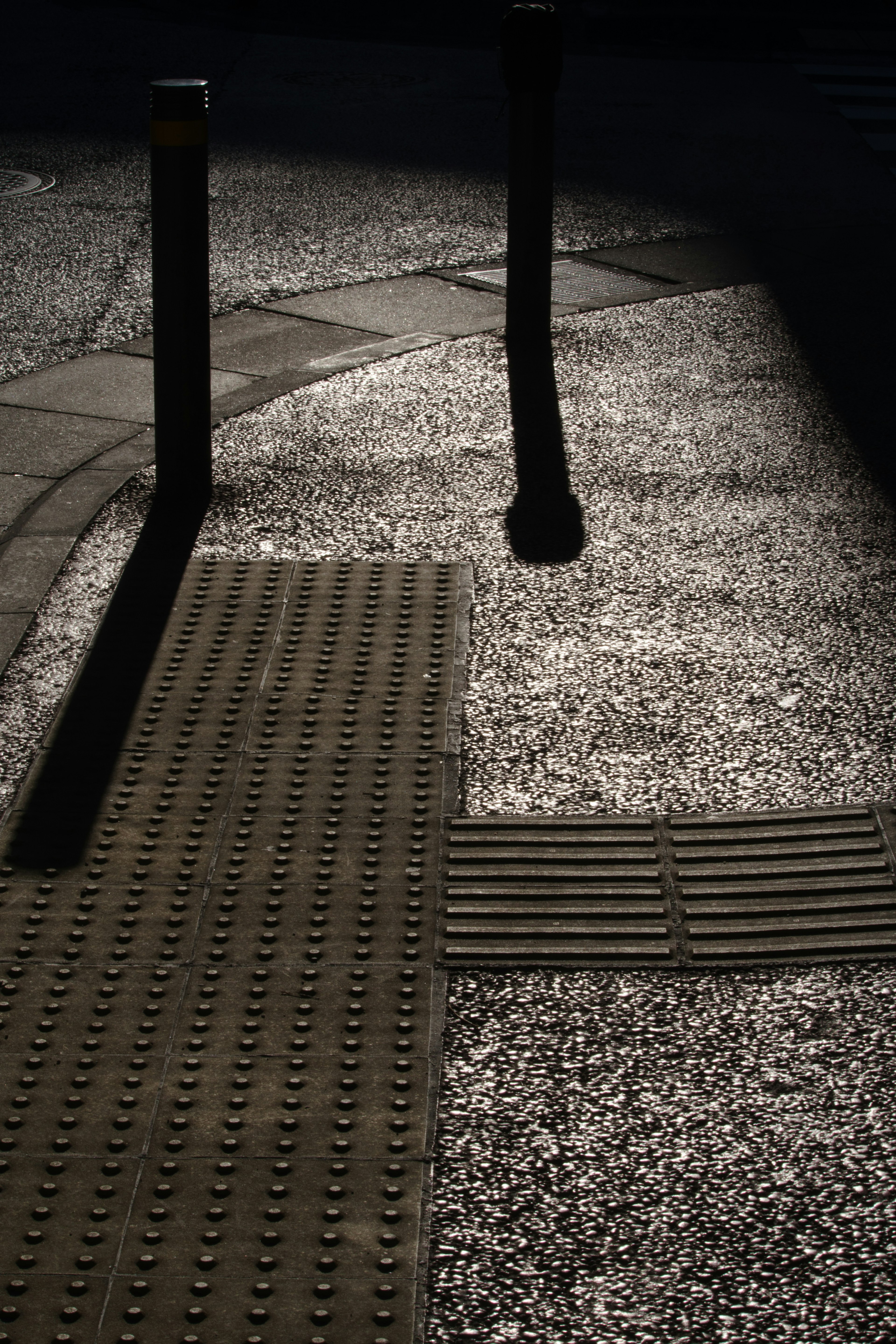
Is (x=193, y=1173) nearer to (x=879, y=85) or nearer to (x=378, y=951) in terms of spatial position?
(x=378, y=951)

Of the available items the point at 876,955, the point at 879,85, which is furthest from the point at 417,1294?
the point at 879,85

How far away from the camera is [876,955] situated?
10.4 ft

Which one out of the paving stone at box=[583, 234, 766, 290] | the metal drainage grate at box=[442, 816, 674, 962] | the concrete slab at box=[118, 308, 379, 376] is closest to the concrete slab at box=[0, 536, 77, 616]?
the metal drainage grate at box=[442, 816, 674, 962]

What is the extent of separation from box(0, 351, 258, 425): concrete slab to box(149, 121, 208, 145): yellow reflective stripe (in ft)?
4.93

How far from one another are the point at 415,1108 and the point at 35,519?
322 cm

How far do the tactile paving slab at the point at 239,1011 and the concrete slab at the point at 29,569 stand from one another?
0.57 m

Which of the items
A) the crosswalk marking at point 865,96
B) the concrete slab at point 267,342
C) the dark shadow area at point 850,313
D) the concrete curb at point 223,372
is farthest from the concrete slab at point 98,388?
the crosswalk marking at point 865,96

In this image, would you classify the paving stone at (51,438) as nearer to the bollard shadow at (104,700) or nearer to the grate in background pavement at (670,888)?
the bollard shadow at (104,700)

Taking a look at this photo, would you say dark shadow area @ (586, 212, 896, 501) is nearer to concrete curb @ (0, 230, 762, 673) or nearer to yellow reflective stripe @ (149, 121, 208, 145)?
concrete curb @ (0, 230, 762, 673)

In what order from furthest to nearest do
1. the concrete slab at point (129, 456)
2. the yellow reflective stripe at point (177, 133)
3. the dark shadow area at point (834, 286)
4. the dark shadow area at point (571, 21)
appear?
the dark shadow area at point (571, 21), the dark shadow area at point (834, 286), the concrete slab at point (129, 456), the yellow reflective stripe at point (177, 133)

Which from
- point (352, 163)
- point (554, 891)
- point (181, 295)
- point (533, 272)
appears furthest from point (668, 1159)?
point (352, 163)

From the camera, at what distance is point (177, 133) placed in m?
5.04

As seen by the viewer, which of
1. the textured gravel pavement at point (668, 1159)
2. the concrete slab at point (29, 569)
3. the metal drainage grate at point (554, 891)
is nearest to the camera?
the textured gravel pavement at point (668, 1159)

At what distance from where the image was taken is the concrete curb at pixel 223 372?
17.3 feet
